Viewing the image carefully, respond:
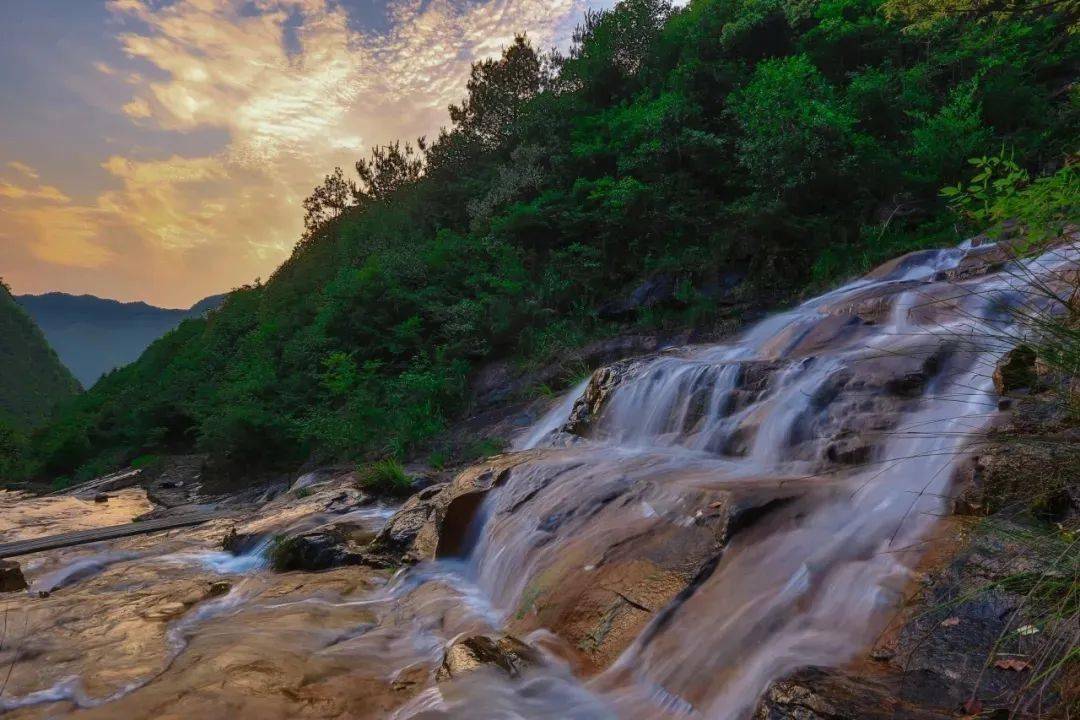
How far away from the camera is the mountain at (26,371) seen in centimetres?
6531

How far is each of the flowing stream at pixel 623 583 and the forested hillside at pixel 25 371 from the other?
71.7 m

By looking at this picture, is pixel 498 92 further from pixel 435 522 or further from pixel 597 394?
pixel 435 522

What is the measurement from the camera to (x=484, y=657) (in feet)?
11.8

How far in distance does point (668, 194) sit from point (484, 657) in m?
13.3

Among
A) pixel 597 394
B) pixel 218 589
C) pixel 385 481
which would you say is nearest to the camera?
pixel 218 589

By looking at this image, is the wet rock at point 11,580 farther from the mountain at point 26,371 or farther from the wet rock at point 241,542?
the mountain at point 26,371

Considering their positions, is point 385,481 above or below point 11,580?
below

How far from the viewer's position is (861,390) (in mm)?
5867

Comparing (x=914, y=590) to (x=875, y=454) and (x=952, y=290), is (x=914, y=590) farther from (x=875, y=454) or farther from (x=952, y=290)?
(x=952, y=290)

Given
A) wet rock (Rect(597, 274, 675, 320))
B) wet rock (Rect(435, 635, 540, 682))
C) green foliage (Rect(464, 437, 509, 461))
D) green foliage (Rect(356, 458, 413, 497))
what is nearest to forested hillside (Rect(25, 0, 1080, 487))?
wet rock (Rect(597, 274, 675, 320))

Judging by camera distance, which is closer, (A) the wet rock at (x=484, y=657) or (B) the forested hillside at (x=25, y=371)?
(A) the wet rock at (x=484, y=657)

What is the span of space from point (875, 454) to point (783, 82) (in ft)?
38.5

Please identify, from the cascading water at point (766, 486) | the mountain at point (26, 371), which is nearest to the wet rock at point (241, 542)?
the cascading water at point (766, 486)

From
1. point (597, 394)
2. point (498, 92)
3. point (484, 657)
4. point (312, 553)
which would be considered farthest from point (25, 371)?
point (484, 657)
